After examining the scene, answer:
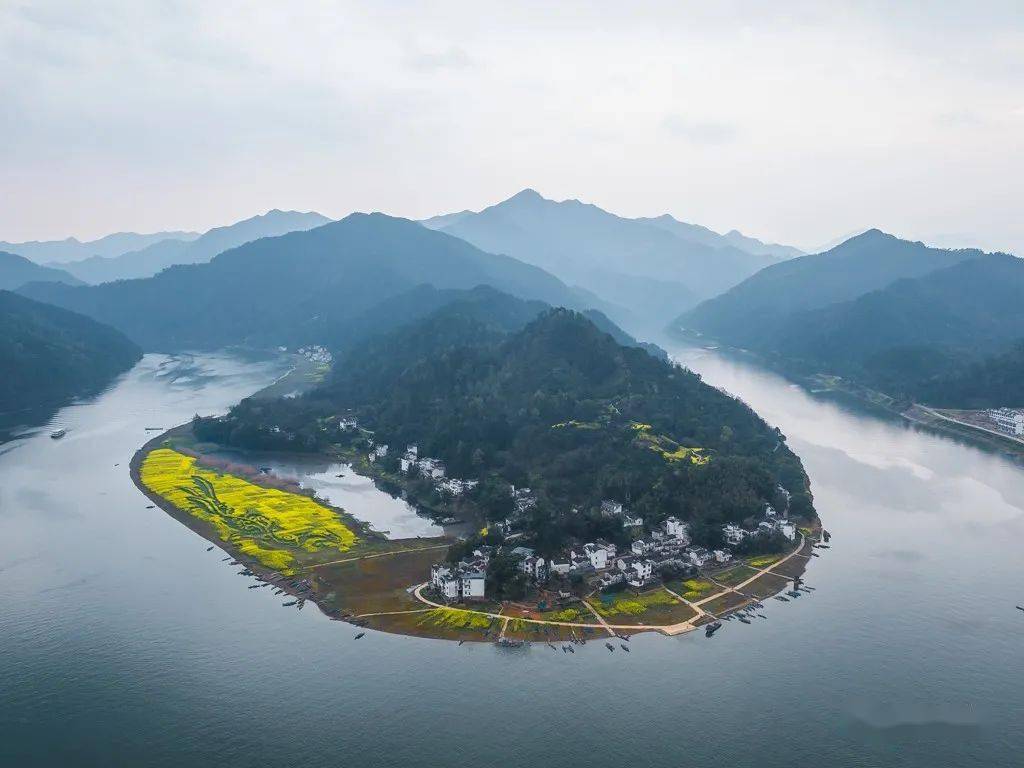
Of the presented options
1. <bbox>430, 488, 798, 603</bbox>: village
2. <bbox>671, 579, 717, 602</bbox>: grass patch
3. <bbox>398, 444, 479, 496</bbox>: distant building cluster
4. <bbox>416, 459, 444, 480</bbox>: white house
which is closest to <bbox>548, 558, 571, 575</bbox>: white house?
<bbox>430, 488, 798, 603</bbox>: village

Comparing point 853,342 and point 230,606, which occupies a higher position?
point 853,342

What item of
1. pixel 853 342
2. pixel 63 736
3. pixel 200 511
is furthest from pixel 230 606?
pixel 853 342

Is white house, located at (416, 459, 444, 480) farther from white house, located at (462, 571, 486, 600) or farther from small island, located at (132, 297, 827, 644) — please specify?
white house, located at (462, 571, 486, 600)

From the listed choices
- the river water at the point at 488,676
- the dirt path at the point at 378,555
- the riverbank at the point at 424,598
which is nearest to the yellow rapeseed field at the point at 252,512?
the riverbank at the point at 424,598

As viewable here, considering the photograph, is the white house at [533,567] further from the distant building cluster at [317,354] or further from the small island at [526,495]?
the distant building cluster at [317,354]

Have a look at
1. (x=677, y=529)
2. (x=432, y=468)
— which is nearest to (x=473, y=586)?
(x=677, y=529)

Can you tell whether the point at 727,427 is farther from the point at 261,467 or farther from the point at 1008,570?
the point at 261,467
